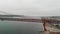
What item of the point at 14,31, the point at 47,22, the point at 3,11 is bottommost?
the point at 14,31

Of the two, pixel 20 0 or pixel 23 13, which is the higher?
pixel 20 0

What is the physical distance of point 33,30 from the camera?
1.09m

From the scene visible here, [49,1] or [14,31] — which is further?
[14,31]

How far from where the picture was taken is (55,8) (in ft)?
2.66

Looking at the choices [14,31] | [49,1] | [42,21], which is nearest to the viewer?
[49,1]

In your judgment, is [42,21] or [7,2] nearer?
[7,2]

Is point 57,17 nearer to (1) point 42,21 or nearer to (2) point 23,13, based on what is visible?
(1) point 42,21

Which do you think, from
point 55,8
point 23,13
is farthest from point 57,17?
point 23,13

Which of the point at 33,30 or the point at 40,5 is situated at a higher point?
the point at 40,5

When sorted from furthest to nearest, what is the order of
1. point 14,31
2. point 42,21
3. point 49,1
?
point 14,31 → point 42,21 → point 49,1

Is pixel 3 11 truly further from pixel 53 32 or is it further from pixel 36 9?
pixel 53 32

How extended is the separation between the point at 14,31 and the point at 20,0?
45cm

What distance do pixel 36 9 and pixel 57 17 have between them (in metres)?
0.20

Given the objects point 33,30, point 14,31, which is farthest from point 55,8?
point 14,31
